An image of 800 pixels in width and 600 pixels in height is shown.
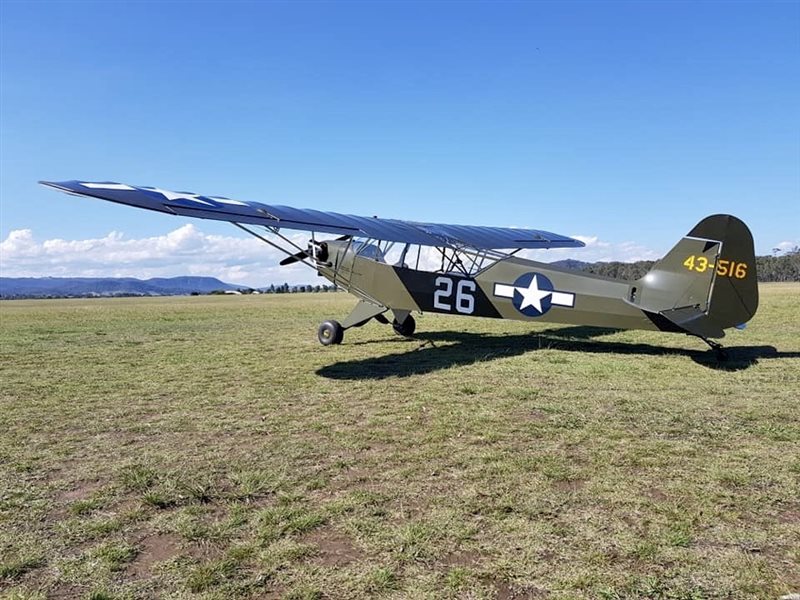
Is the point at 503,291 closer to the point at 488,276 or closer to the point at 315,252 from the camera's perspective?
the point at 488,276

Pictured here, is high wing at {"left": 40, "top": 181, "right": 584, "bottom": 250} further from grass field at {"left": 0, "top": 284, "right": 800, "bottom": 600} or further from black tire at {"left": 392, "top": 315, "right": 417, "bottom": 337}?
grass field at {"left": 0, "top": 284, "right": 800, "bottom": 600}

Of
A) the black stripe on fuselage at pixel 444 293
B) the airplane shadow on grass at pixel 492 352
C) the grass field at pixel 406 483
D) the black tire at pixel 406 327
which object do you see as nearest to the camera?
the grass field at pixel 406 483

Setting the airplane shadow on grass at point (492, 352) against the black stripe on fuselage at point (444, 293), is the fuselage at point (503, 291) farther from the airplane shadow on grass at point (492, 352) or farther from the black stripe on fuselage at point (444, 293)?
the airplane shadow on grass at point (492, 352)

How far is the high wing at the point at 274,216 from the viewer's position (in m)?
7.64

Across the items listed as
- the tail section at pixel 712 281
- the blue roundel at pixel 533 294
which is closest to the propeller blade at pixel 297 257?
the blue roundel at pixel 533 294

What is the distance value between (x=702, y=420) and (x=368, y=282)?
24.0 feet

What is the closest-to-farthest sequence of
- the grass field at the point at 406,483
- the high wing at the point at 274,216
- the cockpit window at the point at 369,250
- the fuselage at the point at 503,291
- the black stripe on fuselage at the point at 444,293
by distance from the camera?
the grass field at the point at 406,483 < the high wing at the point at 274,216 < the fuselage at the point at 503,291 < the black stripe on fuselage at the point at 444,293 < the cockpit window at the point at 369,250

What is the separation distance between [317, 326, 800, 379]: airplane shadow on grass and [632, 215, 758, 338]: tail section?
732mm

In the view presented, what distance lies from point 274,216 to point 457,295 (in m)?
3.67

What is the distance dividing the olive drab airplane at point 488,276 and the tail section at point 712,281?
14 millimetres

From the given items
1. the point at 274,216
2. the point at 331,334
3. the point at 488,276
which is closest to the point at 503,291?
the point at 488,276

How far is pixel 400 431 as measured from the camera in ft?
16.5

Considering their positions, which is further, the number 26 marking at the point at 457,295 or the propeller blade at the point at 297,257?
the propeller blade at the point at 297,257

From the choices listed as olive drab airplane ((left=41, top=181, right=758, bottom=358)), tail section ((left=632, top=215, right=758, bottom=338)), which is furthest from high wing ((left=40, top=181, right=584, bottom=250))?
tail section ((left=632, top=215, right=758, bottom=338))
